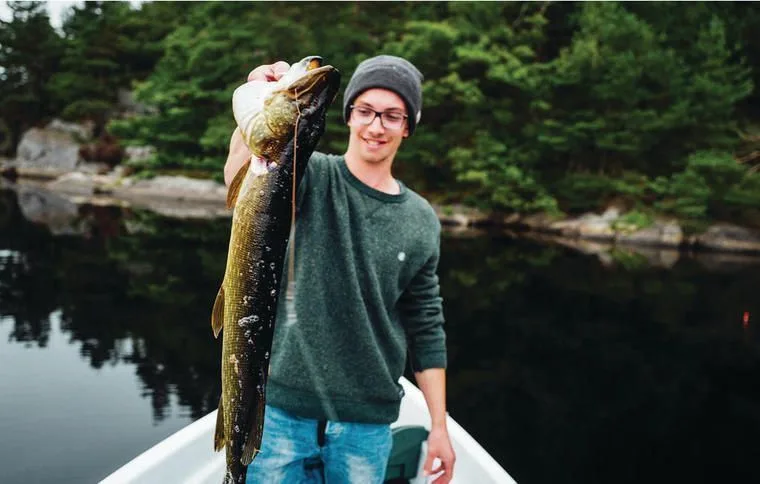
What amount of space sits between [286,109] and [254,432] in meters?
0.91

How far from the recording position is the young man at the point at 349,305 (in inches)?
82.0

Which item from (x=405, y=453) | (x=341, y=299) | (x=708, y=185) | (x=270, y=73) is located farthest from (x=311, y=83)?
(x=708, y=185)

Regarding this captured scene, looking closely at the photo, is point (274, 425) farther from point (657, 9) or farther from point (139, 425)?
point (657, 9)

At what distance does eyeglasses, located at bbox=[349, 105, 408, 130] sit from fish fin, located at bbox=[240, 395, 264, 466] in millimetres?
1003

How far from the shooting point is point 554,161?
79.9ft

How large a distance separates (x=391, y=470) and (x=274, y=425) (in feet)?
4.83

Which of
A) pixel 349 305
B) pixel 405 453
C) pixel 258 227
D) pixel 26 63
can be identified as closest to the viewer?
pixel 258 227

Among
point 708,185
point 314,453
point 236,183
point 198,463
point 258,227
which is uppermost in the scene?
point 236,183

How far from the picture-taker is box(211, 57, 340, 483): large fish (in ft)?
4.97

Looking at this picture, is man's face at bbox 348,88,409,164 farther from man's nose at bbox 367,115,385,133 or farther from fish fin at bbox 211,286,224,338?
fish fin at bbox 211,286,224,338

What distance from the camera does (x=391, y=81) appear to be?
2.17 m

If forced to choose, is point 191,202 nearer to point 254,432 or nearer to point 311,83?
point 254,432

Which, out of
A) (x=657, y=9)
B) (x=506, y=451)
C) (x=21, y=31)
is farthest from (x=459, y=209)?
(x=21, y=31)

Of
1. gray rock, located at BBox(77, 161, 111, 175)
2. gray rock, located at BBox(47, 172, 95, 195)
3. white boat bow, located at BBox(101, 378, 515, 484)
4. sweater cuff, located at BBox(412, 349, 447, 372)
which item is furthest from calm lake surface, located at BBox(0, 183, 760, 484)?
gray rock, located at BBox(77, 161, 111, 175)
